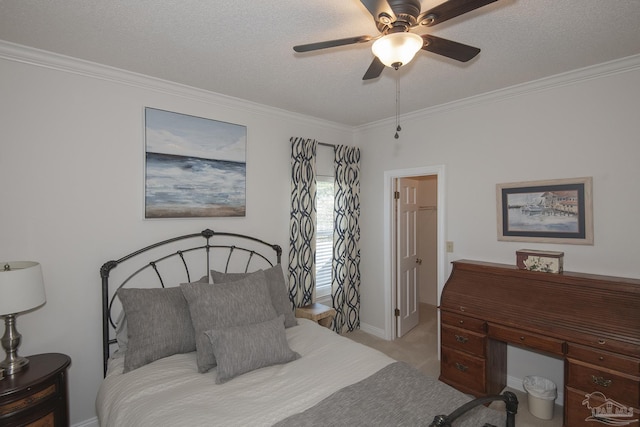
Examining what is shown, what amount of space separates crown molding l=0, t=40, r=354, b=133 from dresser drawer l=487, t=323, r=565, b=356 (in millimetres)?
2946

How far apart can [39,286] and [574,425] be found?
11.9 feet

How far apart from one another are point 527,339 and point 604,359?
44 cm

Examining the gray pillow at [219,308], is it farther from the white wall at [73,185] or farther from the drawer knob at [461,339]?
the drawer knob at [461,339]

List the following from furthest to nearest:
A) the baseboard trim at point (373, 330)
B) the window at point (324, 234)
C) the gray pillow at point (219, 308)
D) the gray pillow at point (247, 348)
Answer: the baseboard trim at point (373, 330) → the window at point (324, 234) → the gray pillow at point (219, 308) → the gray pillow at point (247, 348)

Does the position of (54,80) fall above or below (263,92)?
below

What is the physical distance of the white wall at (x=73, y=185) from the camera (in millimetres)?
2121

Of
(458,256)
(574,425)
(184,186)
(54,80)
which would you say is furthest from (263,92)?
(574,425)

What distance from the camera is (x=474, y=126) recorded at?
→ 320 centimetres

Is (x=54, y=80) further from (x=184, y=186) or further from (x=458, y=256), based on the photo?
(x=458, y=256)

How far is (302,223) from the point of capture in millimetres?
3643

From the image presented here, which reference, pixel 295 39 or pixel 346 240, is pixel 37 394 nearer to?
pixel 295 39

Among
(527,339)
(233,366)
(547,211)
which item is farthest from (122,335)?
(547,211)

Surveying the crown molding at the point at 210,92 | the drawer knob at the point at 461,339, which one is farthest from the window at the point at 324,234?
the drawer knob at the point at 461,339

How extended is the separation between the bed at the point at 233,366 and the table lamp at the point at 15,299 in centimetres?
45
